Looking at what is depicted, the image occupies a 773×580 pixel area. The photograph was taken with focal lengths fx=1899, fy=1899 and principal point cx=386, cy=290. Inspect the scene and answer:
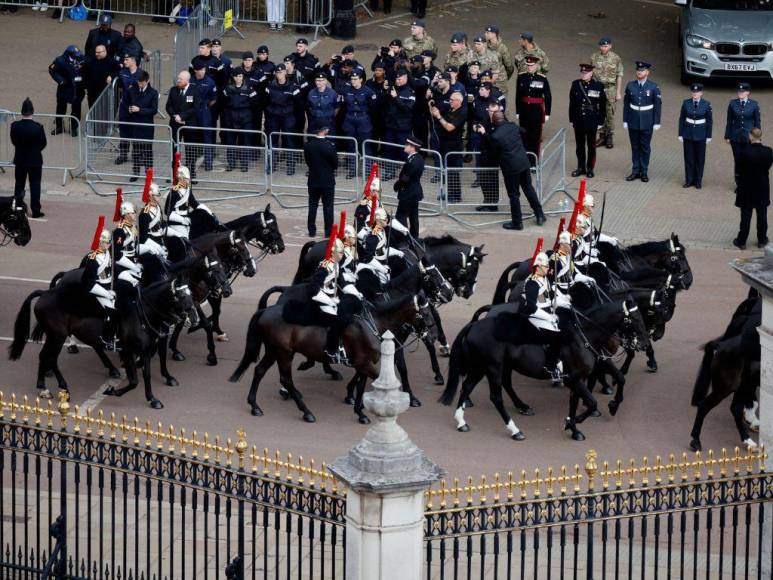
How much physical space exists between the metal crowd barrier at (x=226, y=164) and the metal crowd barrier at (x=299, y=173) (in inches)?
7.4

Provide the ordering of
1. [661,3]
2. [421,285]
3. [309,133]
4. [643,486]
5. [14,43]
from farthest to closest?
[661,3] → [14,43] → [309,133] → [421,285] → [643,486]

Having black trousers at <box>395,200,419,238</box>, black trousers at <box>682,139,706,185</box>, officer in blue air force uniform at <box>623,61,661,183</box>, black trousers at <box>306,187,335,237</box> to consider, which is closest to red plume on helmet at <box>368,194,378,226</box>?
black trousers at <box>395,200,419,238</box>

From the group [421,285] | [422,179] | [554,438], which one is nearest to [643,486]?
[554,438]

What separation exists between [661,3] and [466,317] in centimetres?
1664

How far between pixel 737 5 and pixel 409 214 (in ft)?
29.8

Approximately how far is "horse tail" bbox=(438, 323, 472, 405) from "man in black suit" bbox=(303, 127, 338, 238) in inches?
250

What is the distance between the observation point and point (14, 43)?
3312 centimetres

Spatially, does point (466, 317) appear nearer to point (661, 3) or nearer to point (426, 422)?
point (426, 422)

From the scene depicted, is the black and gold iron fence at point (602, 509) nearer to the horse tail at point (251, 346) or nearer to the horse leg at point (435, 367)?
the horse tail at point (251, 346)

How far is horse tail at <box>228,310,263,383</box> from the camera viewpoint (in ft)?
61.1

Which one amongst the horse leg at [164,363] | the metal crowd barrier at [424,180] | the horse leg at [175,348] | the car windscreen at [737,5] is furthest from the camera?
the car windscreen at [737,5]

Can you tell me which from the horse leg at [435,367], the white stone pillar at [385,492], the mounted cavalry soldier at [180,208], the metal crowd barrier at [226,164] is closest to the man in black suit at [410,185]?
the metal crowd barrier at [226,164]

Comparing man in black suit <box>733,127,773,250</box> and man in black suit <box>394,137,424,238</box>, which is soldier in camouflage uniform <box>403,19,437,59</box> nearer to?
man in black suit <box>394,137,424,238</box>

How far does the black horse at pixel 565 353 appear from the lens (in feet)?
59.2
